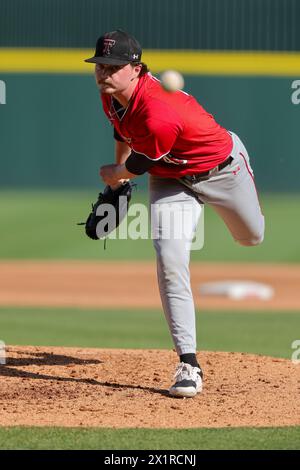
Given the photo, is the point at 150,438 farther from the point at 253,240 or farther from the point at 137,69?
the point at 137,69

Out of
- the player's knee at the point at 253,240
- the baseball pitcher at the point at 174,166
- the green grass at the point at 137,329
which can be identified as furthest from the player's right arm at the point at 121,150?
the green grass at the point at 137,329

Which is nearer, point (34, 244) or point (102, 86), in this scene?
point (102, 86)

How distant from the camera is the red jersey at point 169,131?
4.02 metres

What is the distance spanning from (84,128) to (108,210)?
38.5 feet

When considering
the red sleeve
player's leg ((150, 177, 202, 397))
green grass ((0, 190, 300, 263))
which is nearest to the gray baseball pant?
player's leg ((150, 177, 202, 397))

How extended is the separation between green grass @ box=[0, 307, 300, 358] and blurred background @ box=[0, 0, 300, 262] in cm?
597

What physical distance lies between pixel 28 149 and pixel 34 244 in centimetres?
316

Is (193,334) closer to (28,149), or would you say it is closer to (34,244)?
(34,244)

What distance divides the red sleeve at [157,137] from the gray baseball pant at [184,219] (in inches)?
12.6

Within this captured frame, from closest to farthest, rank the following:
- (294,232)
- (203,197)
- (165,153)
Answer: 1. (165,153)
2. (203,197)
3. (294,232)

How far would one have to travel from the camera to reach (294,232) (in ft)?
47.8
